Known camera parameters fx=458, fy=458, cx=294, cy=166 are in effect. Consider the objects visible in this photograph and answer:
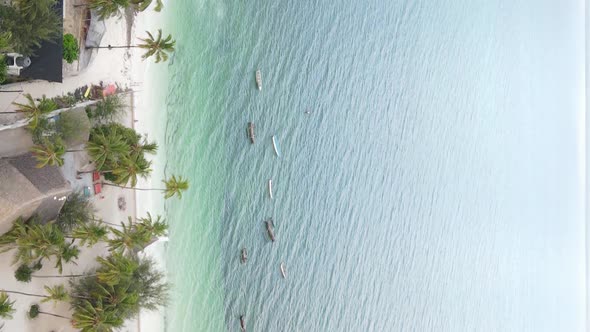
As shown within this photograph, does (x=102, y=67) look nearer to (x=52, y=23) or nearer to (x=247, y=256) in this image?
(x=52, y=23)

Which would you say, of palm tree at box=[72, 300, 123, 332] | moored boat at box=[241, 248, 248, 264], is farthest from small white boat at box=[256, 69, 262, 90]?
palm tree at box=[72, 300, 123, 332]

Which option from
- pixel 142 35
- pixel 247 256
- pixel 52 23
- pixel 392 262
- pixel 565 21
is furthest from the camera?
pixel 565 21

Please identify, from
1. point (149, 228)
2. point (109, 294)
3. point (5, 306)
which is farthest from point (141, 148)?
point (5, 306)

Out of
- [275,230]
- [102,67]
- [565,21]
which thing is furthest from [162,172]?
[565,21]

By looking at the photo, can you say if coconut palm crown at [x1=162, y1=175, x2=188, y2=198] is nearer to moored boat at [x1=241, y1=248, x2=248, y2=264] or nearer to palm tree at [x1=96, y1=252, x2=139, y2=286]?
palm tree at [x1=96, y1=252, x2=139, y2=286]

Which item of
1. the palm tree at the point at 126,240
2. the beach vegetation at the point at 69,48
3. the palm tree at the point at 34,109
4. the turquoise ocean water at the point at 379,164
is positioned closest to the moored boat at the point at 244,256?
the turquoise ocean water at the point at 379,164

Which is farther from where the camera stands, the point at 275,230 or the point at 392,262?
the point at 392,262

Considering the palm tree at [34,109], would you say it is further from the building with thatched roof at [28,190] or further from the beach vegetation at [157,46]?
the beach vegetation at [157,46]
